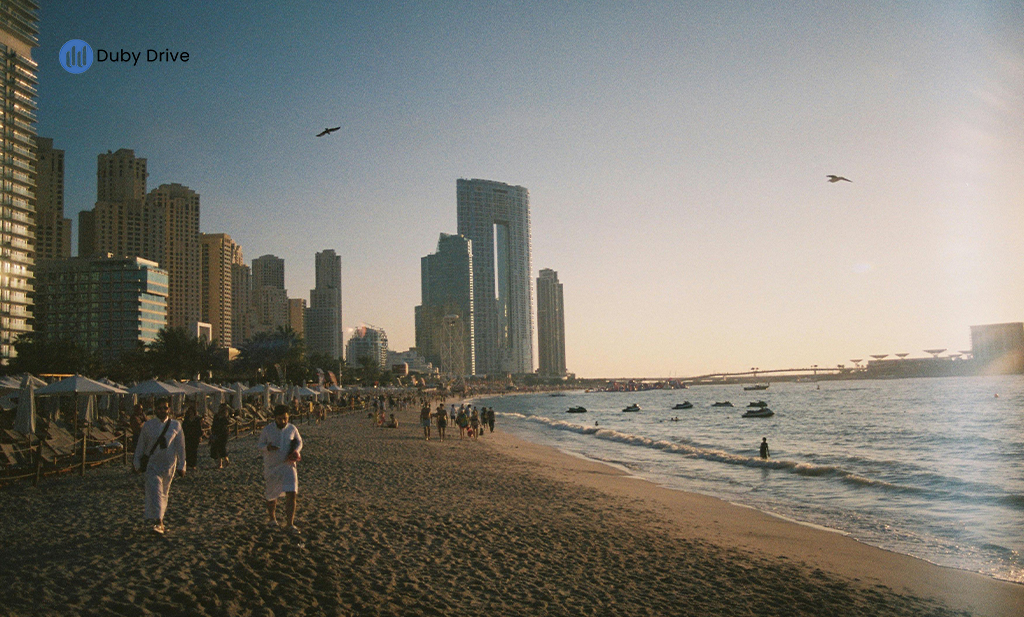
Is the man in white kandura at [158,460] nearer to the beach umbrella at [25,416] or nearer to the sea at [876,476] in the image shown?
the beach umbrella at [25,416]

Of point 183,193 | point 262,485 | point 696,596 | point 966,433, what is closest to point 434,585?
point 696,596

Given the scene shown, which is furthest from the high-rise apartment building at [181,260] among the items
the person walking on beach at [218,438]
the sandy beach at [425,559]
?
the sandy beach at [425,559]

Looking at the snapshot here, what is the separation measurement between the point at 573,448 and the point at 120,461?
20.4 metres

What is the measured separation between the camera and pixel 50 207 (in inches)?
6993

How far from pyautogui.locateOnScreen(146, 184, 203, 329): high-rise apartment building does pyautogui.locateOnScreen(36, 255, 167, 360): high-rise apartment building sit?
52483 mm

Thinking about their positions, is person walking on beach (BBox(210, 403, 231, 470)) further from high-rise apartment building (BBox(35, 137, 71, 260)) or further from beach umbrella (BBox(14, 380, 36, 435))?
high-rise apartment building (BBox(35, 137, 71, 260))

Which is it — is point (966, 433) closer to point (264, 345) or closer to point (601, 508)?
point (601, 508)

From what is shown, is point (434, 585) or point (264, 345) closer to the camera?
point (434, 585)

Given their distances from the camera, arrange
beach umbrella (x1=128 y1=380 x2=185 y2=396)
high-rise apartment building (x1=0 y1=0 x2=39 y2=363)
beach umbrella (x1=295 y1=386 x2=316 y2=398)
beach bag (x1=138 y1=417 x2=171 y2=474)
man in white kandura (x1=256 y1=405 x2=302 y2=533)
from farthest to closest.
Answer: high-rise apartment building (x1=0 y1=0 x2=39 y2=363)
beach umbrella (x1=295 y1=386 x2=316 y2=398)
beach umbrella (x1=128 y1=380 x2=185 y2=396)
man in white kandura (x1=256 y1=405 x2=302 y2=533)
beach bag (x1=138 y1=417 x2=171 y2=474)

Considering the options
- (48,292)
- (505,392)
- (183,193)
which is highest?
(183,193)

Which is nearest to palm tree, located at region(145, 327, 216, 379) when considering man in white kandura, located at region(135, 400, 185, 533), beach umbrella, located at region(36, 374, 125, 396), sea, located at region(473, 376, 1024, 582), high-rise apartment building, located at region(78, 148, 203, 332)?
sea, located at region(473, 376, 1024, 582)

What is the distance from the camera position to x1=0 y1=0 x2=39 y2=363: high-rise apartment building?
94438 millimetres

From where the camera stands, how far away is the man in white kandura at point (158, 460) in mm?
7953

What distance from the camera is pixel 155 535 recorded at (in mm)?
7883
